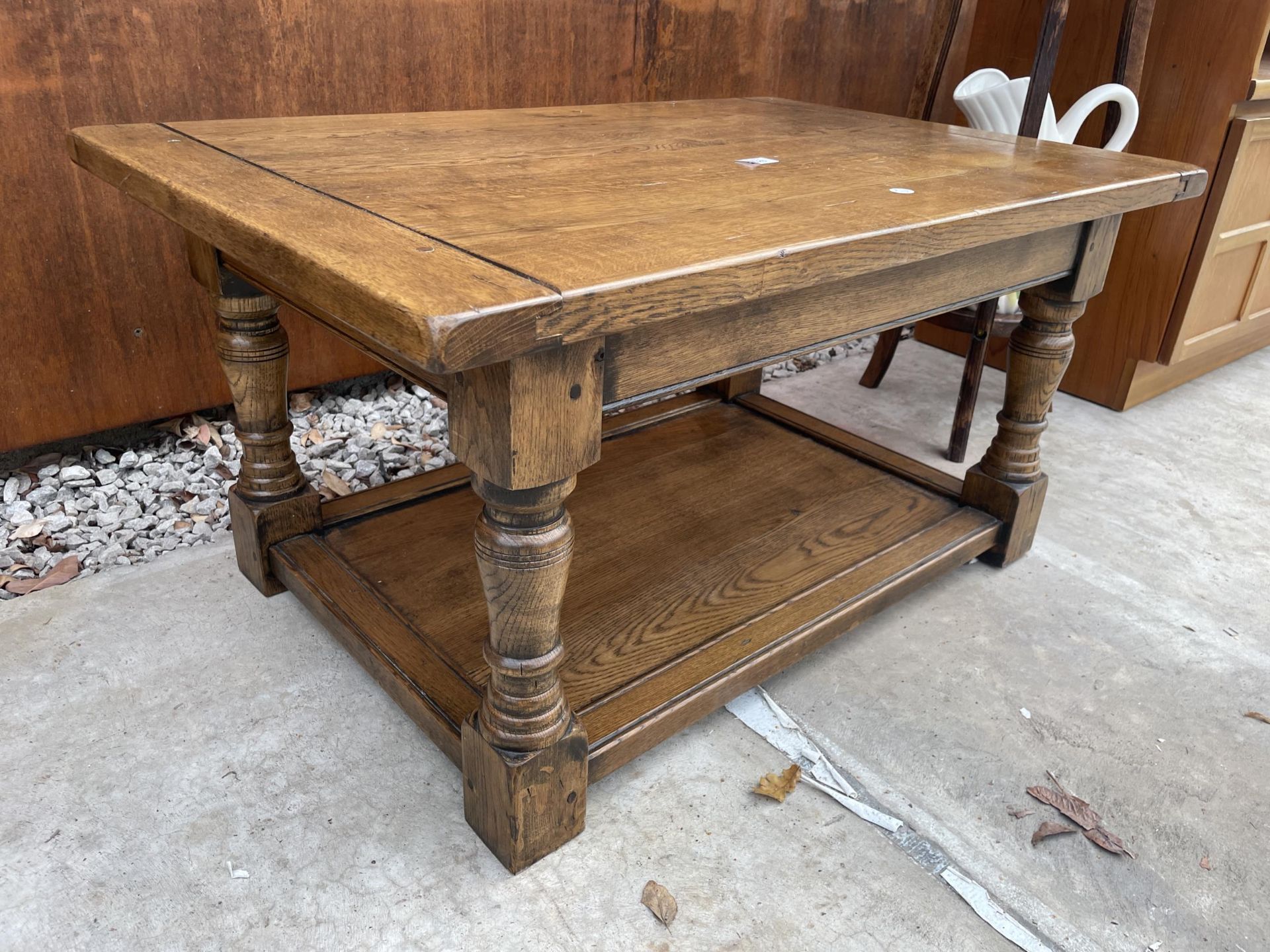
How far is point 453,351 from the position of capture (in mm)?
788

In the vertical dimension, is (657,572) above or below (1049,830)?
above

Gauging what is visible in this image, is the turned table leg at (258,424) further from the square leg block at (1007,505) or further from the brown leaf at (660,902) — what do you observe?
the square leg block at (1007,505)

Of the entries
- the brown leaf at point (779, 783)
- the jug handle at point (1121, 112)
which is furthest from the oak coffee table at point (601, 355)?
the jug handle at point (1121, 112)

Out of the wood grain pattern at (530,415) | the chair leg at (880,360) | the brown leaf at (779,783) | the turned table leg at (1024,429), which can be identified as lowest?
the brown leaf at (779,783)

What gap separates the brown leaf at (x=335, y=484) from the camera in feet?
7.10

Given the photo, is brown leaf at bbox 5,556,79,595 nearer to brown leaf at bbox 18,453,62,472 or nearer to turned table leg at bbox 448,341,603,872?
brown leaf at bbox 18,453,62,472

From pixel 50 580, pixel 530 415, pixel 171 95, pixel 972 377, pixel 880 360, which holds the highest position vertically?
pixel 171 95

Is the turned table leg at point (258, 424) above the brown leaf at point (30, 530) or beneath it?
above

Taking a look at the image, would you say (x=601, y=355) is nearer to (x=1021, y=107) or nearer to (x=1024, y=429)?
(x=1024, y=429)

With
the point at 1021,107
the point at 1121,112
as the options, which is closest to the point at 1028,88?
the point at 1021,107

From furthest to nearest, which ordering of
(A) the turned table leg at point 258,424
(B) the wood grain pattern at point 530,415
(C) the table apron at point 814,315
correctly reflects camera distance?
(A) the turned table leg at point 258,424 → (C) the table apron at point 814,315 → (B) the wood grain pattern at point 530,415

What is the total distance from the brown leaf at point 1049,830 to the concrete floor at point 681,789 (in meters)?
0.01

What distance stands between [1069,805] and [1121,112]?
5.32ft

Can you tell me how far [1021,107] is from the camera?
2248mm
